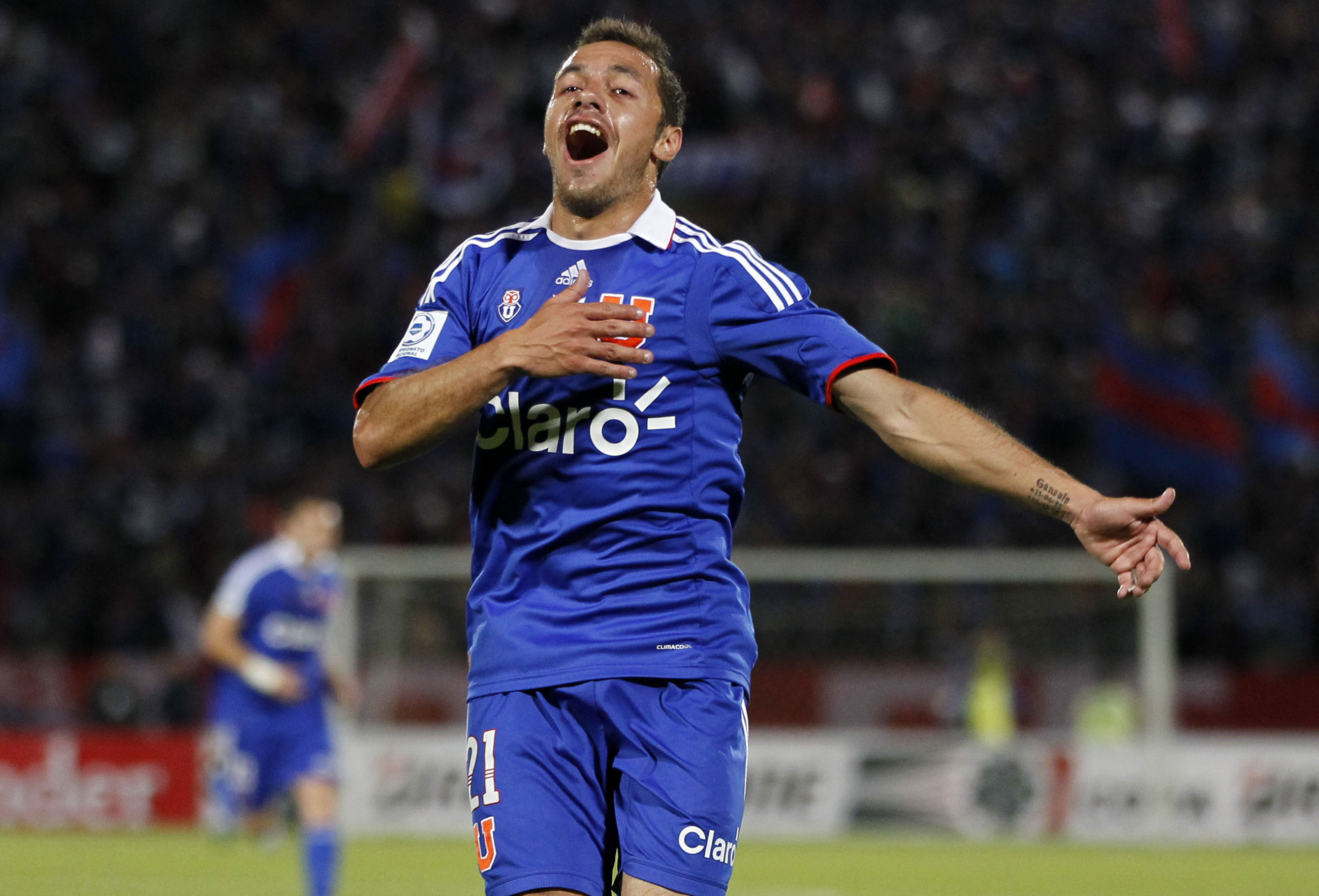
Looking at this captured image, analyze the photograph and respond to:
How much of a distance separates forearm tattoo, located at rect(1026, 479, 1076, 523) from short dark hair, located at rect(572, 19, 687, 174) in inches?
42.4

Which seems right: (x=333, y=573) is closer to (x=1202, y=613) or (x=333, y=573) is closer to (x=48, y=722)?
(x=48, y=722)

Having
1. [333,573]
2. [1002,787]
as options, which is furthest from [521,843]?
[1002,787]

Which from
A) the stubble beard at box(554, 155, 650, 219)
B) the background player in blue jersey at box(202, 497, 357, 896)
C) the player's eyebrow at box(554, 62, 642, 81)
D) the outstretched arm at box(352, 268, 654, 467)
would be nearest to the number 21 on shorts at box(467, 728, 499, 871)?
the outstretched arm at box(352, 268, 654, 467)

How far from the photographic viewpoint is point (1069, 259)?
68.9 ft

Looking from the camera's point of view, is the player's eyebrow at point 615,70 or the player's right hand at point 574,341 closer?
the player's right hand at point 574,341

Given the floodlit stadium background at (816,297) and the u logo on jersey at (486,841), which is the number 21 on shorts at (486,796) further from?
the floodlit stadium background at (816,297)

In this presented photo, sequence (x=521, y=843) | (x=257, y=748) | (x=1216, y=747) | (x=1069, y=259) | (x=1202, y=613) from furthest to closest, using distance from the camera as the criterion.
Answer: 1. (x=1069, y=259)
2. (x=1202, y=613)
3. (x=1216, y=747)
4. (x=257, y=748)
5. (x=521, y=843)

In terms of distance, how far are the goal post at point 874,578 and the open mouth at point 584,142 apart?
41.4ft

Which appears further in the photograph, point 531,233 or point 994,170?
point 994,170

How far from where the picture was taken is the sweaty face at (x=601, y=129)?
3850 mm

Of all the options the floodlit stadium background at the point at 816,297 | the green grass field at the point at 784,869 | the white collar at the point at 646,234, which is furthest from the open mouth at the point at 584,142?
the floodlit stadium background at the point at 816,297

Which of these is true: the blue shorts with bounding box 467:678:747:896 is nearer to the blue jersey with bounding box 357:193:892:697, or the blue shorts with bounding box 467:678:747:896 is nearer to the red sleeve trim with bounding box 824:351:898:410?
the blue jersey with bounding box 357:193:892:697

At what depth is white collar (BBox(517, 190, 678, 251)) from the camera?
12.6 ft

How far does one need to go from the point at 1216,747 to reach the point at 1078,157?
26.4ft
